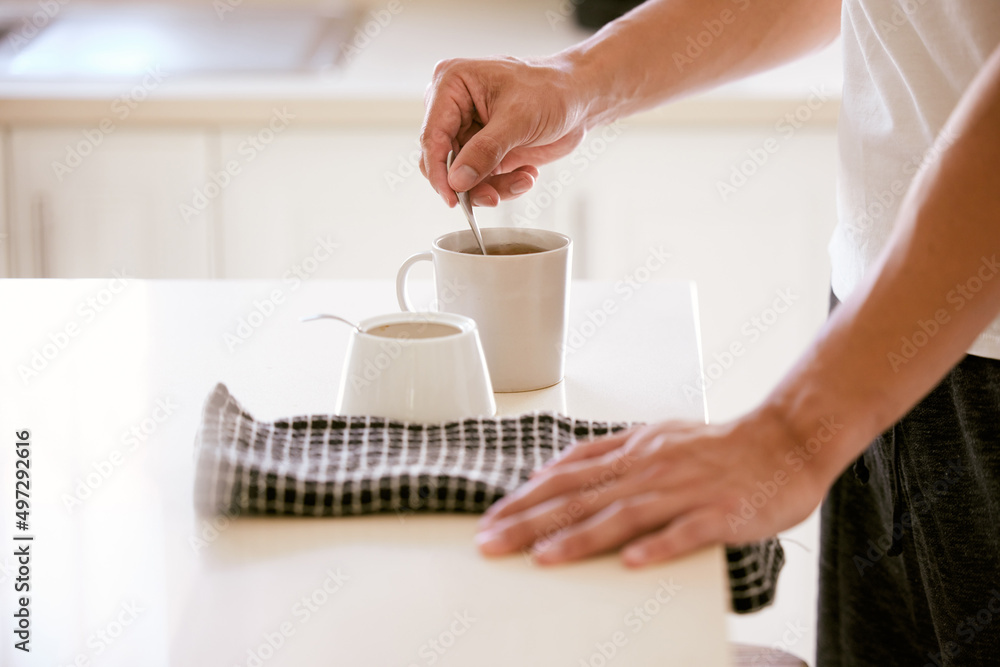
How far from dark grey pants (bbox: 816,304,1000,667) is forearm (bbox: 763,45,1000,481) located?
214 mm

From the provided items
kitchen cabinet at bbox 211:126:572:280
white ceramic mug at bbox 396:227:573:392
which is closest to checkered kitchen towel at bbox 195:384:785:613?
white ceramic mug at bbox 396:227:573:392

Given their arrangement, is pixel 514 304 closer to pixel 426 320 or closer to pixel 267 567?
pixel 426 320

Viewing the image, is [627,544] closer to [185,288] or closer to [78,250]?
[185,288]

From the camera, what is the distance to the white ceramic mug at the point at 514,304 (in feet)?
2.43

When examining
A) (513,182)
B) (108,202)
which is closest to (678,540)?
(513,182)

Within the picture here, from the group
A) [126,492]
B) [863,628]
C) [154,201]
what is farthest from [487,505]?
[154,201]

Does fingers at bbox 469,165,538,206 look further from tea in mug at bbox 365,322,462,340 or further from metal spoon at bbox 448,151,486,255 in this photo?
tea in mug at bbox 365,322,462,340

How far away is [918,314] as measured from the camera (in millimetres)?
521

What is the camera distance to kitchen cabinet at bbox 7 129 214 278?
1.78 m

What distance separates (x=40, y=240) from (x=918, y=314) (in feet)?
5.43

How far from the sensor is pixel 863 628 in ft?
3.00

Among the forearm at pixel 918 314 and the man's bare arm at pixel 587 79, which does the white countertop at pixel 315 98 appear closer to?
the man's bare arm at pixel 587 79

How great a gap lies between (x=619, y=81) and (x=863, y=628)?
0.53 m

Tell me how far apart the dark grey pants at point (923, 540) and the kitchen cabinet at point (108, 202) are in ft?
4.08
